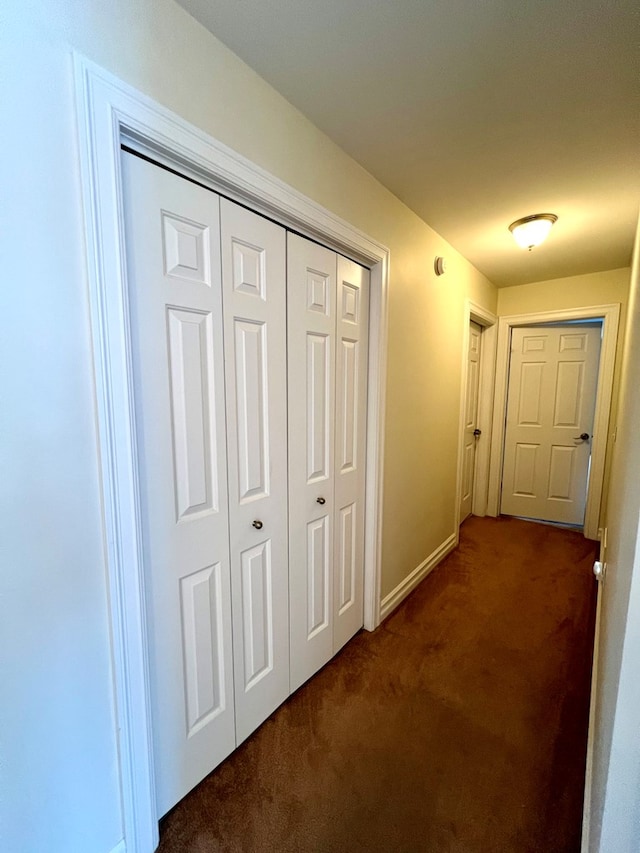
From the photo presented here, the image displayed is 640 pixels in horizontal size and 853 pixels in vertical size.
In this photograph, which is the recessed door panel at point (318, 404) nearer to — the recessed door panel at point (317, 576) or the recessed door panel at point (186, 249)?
the recessed door panel at point (317, 576)

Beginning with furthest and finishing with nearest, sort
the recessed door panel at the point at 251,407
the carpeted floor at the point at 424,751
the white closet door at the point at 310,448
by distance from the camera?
the white closet door at the point at 310,448 < the recessed door panel at the point at 251,407 < the carpeted floor at the point at 424,751

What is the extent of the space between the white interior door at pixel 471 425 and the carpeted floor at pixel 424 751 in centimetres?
152

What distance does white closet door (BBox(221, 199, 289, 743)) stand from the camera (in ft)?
3.87

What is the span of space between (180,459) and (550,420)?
3.74 metres

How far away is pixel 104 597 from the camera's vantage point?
2.90 feet

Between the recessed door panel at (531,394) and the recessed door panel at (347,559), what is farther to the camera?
the recessed door panel at (531,394)

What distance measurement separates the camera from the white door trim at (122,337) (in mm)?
792

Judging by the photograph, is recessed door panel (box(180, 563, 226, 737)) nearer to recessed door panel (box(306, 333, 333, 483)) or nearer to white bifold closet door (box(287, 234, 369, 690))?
white bifold closet door (box(287, 234, 369, 690))

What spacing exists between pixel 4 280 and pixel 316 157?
1.19m

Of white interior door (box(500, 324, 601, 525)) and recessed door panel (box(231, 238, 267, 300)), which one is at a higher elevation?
recessed door panel (box(231, 238, 267, 300))

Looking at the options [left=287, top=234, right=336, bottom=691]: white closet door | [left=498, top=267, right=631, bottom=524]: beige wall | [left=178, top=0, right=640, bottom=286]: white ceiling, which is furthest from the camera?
[left=498, top=267, right=631, bottom=524]: beige wall

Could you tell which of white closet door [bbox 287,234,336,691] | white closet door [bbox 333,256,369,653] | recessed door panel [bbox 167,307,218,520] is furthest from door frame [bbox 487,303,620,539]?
recessed door panel [bbox 167,307,218,520]

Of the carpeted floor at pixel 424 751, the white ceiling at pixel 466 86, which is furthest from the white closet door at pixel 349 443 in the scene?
the white ceiling at pixel 466 86

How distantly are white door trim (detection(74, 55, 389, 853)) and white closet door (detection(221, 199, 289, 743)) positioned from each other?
0.16 meters
